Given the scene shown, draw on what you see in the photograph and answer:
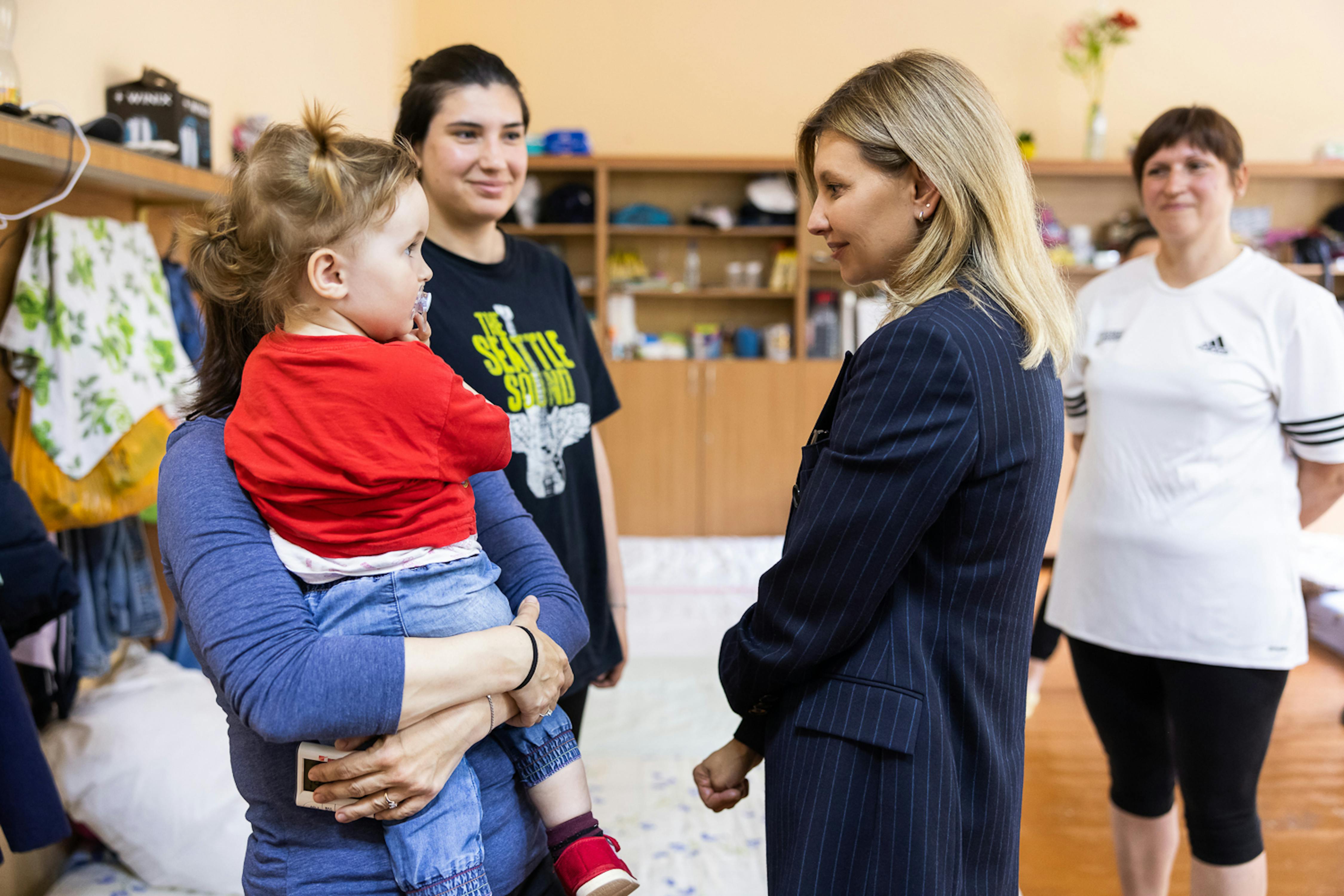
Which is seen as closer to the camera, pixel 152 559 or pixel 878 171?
pixel 878 171

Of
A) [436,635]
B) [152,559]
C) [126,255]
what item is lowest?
[152,559]

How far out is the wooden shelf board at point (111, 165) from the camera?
1549 mm

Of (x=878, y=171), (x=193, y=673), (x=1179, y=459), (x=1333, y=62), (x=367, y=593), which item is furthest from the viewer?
(x=1333, y=62)

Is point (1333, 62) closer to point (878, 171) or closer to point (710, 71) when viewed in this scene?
point (710, 71)

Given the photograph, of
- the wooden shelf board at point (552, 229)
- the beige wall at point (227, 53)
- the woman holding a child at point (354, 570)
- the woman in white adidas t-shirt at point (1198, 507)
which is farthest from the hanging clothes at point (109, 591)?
the wooden shelf board at point (552, 229)

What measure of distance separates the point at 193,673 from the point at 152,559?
327mm

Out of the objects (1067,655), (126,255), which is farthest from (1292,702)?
(126,255)

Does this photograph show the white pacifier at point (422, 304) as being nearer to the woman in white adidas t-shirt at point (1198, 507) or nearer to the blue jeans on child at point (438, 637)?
the blue jeans on child at point (438, 637)

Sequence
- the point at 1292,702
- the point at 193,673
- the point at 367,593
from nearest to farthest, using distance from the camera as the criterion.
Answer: the point at 367,593
the point at 193,673
the point at 1292,702

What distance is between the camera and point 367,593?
87cm

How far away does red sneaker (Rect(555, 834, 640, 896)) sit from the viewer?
0.93 metres

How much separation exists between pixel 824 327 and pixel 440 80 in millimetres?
3835

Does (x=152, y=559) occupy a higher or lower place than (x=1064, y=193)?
lower

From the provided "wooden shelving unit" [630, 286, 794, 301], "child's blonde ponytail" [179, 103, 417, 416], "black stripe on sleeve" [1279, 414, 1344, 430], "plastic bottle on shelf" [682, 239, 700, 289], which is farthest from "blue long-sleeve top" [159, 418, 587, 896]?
"plastic bottle on shelf" [682, 239, 700, 289]
